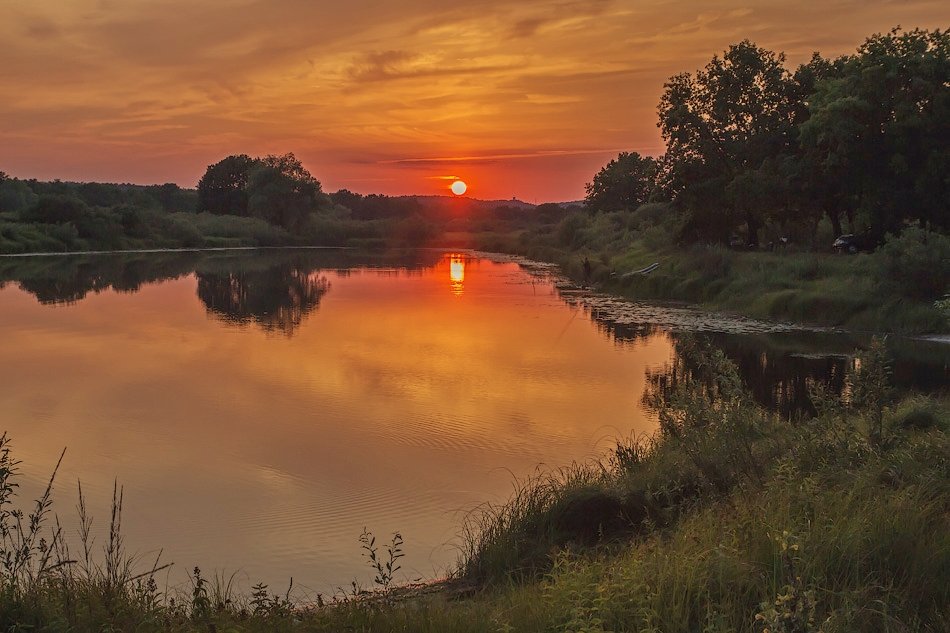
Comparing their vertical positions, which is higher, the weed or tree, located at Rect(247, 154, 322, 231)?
tree, located at Rect(247, 154, 322, 231)

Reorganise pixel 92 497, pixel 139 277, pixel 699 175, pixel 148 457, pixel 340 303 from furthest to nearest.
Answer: pixel 139 277 → pixel 699 175 → pixel 340 303 → pixel 148 457 → pixel 92 497

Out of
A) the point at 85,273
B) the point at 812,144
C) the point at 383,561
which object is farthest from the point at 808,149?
the point at 85,273

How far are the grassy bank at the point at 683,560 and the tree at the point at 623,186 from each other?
274 feet

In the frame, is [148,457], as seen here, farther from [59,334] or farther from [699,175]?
[699,175]

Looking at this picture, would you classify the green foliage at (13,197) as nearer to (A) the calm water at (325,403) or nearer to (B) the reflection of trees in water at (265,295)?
(B) the reflection of trees in water at (265,295)

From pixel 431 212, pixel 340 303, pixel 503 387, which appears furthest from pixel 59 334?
pixel 431 212

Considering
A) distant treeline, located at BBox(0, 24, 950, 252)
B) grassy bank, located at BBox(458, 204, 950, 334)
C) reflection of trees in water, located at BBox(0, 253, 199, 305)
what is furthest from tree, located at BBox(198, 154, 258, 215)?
grassy bank, located at BBox(458, 204, 950, 334)

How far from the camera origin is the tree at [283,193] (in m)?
107

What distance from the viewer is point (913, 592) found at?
609cm

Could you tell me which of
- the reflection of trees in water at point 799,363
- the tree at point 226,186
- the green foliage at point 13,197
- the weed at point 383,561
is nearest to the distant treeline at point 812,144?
the reflection of trees in water at point 799,363

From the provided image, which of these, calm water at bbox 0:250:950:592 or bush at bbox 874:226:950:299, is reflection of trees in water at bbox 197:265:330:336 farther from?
bush at bbox 874:226:950:299

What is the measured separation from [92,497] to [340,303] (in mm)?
26595

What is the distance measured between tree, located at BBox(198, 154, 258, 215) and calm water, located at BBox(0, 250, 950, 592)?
85.3 m

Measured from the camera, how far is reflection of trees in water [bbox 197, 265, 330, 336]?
103ft
